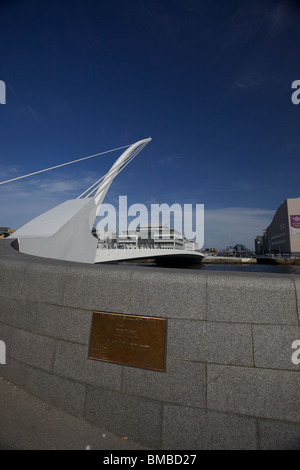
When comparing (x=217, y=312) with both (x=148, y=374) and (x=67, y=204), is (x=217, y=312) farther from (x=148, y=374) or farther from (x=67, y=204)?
(x=67, y=204)

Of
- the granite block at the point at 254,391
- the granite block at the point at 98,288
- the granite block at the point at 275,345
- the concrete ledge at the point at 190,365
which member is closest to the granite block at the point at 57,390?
the concrete ledge at the point at 190,365

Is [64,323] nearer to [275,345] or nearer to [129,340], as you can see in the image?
[129,340]

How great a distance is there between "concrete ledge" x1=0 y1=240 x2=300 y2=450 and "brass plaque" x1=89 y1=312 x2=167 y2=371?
0.07 meters

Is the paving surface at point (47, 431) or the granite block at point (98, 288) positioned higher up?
the granite block at point (98, 288)

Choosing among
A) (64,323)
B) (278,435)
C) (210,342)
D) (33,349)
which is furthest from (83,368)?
(278,435)

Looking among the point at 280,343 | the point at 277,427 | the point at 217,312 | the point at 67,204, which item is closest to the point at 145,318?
the point at 217,312

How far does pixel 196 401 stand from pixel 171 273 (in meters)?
1.20

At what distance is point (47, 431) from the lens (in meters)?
2.39

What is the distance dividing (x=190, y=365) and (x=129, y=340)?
657mm

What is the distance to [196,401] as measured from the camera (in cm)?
232

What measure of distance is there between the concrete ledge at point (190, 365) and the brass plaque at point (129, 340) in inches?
2.6

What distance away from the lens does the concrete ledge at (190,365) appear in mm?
2207

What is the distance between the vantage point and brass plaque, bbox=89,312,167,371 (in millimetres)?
2506

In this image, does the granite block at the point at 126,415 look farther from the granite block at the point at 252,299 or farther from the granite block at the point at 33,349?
the granite block at the point at 252,299
